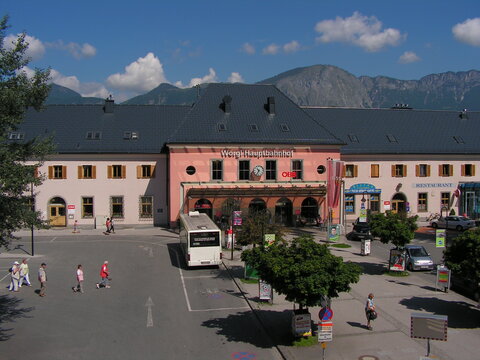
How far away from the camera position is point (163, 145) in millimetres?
47875

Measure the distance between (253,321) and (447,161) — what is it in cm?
3858

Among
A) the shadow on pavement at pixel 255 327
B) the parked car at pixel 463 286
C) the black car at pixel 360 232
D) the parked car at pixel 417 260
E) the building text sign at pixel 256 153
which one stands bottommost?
the shadow on pavement at pixel 255 327

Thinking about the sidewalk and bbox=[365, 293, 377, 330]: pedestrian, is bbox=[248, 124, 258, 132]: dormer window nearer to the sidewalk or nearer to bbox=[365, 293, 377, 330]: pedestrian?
the sidewalk

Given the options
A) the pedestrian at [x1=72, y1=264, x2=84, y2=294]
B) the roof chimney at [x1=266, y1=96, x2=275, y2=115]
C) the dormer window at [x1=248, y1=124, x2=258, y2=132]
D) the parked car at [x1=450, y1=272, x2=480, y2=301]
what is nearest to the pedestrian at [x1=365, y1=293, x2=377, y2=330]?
the parked car at [x1=450, y1=272, x2=480, y2=301]

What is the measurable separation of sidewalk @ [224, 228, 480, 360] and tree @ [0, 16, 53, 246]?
9.49 metres

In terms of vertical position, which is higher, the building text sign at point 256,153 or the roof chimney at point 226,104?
→ the roof chimney at point 226,104

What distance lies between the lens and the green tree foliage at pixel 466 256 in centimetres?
1922

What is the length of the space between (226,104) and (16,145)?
106ft

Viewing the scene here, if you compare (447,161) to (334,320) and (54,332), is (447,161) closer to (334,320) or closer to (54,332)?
(334,320)

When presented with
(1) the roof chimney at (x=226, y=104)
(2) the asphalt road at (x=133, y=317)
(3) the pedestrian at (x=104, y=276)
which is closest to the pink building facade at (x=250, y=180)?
(1) the roof chimney at (x=226, y=104)

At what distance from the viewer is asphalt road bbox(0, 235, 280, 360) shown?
17.0 meters

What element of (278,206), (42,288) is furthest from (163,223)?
(42,288)

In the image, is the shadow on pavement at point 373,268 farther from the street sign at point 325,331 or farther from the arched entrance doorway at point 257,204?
the arched entrance doorway at point 257,204

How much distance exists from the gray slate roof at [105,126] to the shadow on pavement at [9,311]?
24416 millimetres
